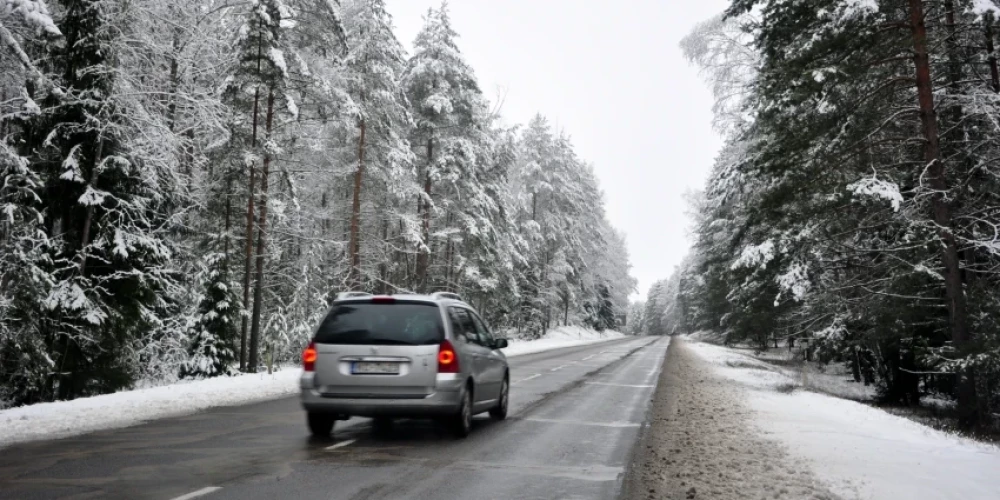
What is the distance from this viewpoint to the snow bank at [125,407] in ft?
31.3

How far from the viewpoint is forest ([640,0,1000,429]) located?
1270 centimetres

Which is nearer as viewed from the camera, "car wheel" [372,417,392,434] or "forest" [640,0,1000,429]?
"car wheel" [372,417,392,434]

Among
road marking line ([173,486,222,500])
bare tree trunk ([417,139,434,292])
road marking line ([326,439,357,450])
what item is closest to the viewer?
road marking line ([173,486,222,500])

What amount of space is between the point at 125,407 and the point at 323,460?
20.9ft

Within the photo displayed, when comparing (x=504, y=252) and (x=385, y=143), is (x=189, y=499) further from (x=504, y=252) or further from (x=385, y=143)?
(x=504, y=252)

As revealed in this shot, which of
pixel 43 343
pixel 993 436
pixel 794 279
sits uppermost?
pixel 794 279

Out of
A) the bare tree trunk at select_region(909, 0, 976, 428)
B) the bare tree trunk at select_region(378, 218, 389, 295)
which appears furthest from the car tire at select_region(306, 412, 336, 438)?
the bare tree trunk at select_region(378, 218, 389, 295)

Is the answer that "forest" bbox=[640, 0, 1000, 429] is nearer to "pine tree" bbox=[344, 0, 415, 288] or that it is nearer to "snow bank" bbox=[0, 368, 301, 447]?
"snow bank" bbox=[0, 368, 301, 447]

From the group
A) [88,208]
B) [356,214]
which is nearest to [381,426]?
[88,208]

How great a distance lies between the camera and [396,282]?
133ft

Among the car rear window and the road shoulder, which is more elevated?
the car rear window

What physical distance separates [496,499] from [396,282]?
35.0 metres

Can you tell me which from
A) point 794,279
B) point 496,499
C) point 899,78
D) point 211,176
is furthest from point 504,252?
point 496,499

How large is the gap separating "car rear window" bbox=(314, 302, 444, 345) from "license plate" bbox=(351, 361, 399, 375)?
0.86ft
